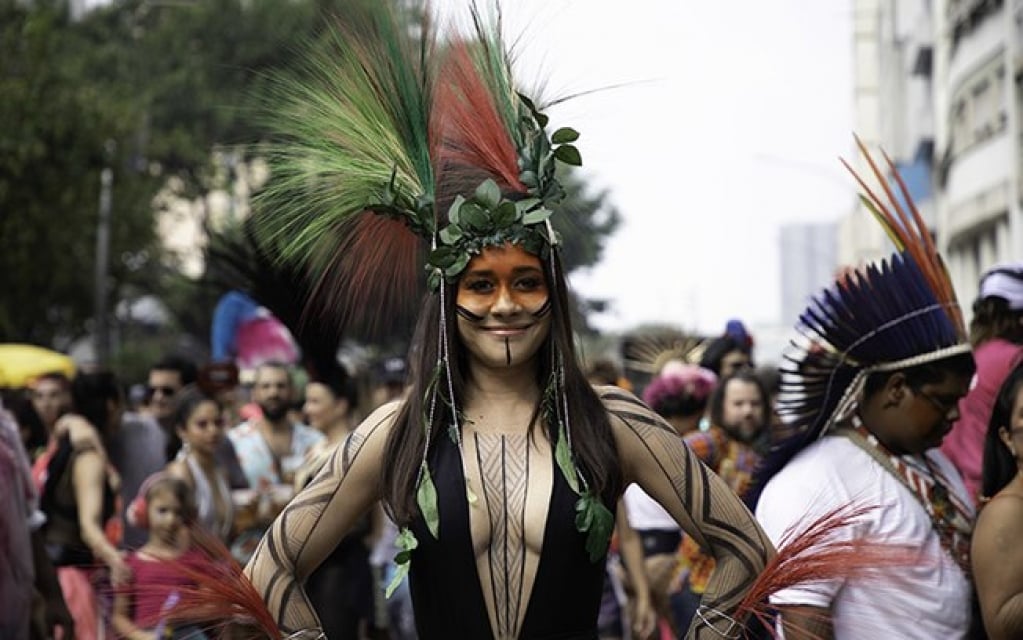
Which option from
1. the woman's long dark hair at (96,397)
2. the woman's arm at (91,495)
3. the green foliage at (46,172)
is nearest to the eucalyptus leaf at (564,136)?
the woman's arm at (91,495)

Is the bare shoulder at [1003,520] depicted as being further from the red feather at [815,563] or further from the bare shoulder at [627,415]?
the bare shoulder at [627,415]

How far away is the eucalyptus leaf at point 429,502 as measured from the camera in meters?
4.44

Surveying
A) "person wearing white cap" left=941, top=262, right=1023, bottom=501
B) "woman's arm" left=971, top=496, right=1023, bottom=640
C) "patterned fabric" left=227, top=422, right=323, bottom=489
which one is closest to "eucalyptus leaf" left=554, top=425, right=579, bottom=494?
"woman's arm" left=971, top=496, right=1023, bottom=640

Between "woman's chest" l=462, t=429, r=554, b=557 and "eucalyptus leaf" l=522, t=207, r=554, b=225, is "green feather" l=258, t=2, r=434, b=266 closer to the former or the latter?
"eucalyptus leaf" l=522, t=207, r=554, b=225

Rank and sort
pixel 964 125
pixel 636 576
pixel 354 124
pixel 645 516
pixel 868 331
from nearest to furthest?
1. pixel 354 124
2. pixel 868 331
3. pixel 636 576
4. pixel 645 516
5. pixel 964 125

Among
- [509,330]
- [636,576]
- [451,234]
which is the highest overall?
[451,234]

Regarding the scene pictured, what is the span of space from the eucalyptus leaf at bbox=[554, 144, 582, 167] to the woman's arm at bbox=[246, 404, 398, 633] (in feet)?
2.50

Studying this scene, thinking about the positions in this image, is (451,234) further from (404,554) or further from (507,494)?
(404,554)

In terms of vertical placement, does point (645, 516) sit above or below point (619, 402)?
below

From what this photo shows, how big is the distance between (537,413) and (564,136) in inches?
26.3

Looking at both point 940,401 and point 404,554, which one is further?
point 940,401

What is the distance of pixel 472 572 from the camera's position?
445 centimetres

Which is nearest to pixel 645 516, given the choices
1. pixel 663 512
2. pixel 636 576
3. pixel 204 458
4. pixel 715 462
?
pixel 663 512

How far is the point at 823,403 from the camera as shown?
5.66m
